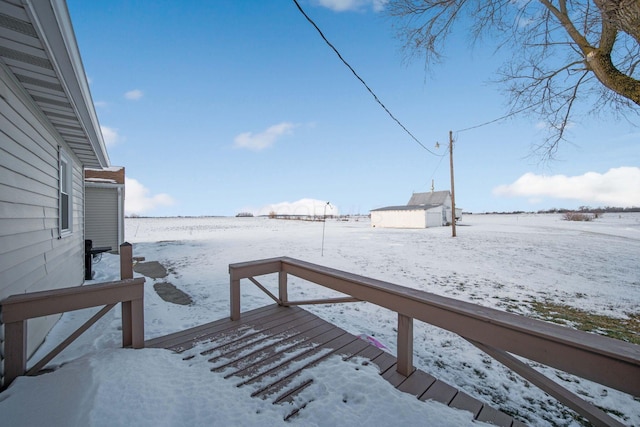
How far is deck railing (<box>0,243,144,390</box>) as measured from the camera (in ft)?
6.74

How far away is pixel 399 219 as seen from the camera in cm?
2922

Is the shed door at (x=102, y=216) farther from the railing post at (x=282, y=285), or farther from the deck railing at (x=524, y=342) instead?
the deck railing at (x=524, y=342)

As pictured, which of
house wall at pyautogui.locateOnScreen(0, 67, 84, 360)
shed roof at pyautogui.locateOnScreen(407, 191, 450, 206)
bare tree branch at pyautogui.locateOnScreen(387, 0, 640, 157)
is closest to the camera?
house wall at pyautogui.locateOnScreen(0, 67, 84, 360)

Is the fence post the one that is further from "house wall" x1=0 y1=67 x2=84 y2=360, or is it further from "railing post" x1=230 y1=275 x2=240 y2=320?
"house wall" x1=0 y1=67 x2=84 y2=360

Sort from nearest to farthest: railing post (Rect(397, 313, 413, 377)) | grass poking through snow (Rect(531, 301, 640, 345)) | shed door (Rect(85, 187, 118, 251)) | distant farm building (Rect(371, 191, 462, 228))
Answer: railing post (Rect(397, 313, 413, 377))
grass poking through snow (Rect(531, 301, 640, 345))
shed door (Rect(85, 187, 118, 251))
distant farm building (Rect(371, 191, 462, 228))

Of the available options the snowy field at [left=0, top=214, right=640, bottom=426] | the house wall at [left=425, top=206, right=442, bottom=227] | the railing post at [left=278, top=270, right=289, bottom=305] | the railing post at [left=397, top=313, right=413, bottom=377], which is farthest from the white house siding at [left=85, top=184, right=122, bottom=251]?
the house wall at [left=425, top=206, right=442, bottom=227]

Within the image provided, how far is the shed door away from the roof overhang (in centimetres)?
809

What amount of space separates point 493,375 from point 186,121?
17870mm

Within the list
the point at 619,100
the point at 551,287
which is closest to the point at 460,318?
the point at 619,100

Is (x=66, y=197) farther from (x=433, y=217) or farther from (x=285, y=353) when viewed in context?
(x=433, y=217)

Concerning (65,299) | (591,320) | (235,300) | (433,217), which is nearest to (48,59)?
(65,299)

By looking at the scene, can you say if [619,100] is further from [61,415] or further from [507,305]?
[61,415]

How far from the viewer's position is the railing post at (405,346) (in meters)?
2.40

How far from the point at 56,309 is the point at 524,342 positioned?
349 cm
